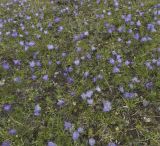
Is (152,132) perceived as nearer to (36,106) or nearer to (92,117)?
(92,117)

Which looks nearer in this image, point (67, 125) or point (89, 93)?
point (67, 125)

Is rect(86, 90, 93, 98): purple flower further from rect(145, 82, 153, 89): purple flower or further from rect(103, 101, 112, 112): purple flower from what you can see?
rect(145, 82, 153, 89): purple flower

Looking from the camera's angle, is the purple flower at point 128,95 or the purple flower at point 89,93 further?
the purple flower at point 89,93

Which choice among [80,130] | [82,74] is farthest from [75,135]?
[82,74]

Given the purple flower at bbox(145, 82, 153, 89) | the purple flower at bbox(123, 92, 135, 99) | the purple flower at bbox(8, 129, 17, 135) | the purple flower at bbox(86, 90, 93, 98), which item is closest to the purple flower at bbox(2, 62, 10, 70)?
the purple flower at bbox(8, 129, 17, 135)

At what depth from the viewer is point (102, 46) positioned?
5.35m

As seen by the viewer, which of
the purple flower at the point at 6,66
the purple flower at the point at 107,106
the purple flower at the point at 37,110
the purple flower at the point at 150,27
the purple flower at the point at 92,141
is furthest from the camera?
the purple flower at the point at 150,27

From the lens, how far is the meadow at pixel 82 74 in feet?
13.5

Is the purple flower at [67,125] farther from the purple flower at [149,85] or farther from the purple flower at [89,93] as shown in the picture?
the purple flower at [149,85]

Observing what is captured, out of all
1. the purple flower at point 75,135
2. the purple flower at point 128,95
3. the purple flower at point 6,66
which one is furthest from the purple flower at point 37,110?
the purple flower at point 128,95

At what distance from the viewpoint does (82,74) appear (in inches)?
189

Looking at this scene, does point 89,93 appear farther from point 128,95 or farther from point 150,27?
point 150,27

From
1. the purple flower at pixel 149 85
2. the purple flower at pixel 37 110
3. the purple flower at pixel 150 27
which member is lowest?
the purple flower at pixel 37 110

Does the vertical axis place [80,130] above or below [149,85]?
below
